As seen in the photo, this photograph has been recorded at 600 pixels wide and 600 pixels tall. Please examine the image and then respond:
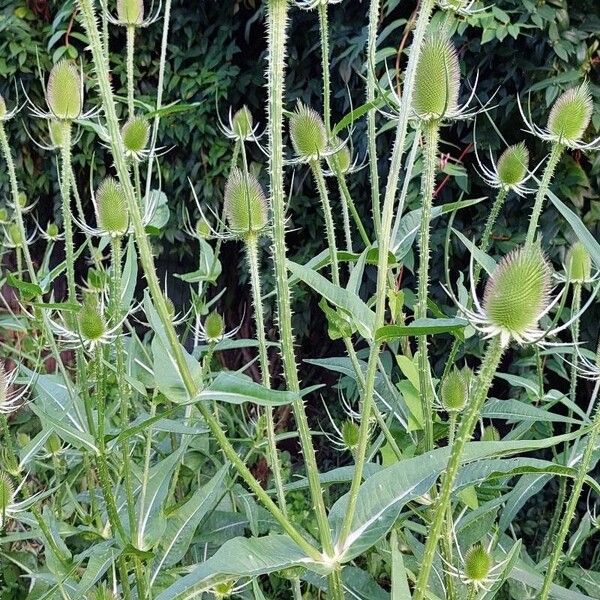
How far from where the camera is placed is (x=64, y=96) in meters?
1.20

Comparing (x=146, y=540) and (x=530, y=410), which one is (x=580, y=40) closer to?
(x=530, y=410)

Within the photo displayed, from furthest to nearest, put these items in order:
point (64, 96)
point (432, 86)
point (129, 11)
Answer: point (129, 11) < point (64, 96) < point (432, 86)

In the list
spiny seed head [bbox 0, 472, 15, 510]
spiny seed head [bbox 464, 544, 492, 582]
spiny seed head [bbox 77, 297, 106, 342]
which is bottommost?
spiny seed head [bbox 0, 472, 15, 510]

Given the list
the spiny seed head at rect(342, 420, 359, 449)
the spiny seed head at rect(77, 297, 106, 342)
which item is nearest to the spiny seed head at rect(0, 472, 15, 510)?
the spiny seed head at rect(77, 297, 106, 342)

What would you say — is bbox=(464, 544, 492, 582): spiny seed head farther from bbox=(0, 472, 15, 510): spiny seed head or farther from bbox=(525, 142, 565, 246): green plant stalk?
bbox=(0, 472, 15, 510): spiny seed head

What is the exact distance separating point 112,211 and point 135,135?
0.21 meters

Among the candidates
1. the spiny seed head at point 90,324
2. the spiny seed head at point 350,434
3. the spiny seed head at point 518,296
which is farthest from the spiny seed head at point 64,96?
the spiny seed head at point 518,296

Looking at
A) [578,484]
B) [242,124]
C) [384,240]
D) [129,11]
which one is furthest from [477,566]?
[129,11]

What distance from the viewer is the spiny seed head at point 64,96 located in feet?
3.92

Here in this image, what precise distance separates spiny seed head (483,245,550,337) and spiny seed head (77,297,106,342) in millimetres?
572

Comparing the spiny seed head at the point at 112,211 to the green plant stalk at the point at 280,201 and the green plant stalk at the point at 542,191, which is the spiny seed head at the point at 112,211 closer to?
Answer: the green plant stalk at the point at 280,201

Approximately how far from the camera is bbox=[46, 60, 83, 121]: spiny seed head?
3.92 feet

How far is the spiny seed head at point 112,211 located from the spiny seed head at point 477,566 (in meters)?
0.63

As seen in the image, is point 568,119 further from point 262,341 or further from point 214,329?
point 214,329
